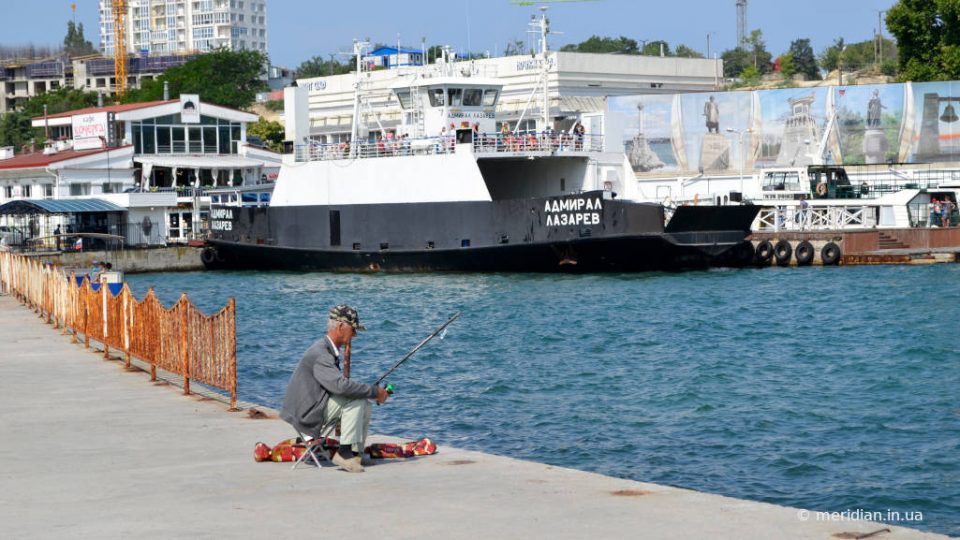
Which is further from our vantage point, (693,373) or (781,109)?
(781,109)

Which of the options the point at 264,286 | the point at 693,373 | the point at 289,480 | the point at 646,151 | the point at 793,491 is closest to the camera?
the point at 289,480

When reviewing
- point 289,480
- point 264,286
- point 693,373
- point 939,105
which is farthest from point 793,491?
point 939,105

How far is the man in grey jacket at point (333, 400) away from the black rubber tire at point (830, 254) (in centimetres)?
3553

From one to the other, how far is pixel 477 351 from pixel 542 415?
25.4ft

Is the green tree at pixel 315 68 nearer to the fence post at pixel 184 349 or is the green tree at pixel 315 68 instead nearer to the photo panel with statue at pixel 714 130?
the photo panel with statue at pixel 714 130

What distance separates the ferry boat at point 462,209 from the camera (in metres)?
38.5

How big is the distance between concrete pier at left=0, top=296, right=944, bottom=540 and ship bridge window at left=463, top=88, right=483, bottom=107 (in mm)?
33557

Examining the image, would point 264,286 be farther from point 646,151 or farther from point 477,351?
point 646,151

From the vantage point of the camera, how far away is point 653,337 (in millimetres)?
25391

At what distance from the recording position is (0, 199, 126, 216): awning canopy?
51.5m

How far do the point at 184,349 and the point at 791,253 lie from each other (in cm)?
3211

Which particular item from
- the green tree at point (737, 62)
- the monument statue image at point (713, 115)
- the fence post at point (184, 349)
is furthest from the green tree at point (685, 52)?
the fence post at point (184, 349)

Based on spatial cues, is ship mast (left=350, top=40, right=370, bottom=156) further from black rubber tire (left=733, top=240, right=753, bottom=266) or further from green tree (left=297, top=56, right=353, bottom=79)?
green tree (left=297, top=56, right=353, bottom=79)

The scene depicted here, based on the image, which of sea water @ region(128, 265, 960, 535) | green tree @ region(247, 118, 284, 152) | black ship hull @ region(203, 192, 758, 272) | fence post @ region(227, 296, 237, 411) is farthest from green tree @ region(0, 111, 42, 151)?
fence post @ region(227, 296, 237, 411)
